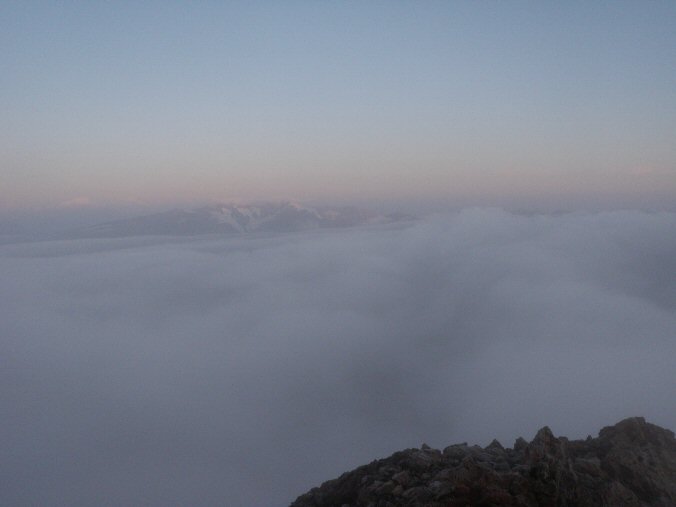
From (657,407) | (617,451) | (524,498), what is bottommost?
(657,407)

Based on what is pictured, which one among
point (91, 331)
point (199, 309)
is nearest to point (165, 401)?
point (91, 331)

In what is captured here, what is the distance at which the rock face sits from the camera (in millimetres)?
16719

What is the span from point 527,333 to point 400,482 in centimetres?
12386

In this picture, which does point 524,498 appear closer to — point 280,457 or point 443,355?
point 280,457

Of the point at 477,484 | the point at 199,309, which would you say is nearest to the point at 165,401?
the point at 199,309

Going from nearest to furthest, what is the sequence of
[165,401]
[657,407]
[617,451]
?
[617,451] → [657,407] → [165,401]

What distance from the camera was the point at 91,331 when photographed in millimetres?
151750

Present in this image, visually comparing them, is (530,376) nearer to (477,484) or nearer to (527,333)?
(527,333)

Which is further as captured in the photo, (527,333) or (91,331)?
(91,331)

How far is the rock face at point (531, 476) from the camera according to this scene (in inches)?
658

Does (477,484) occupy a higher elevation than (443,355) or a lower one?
higher

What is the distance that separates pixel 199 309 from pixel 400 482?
6953 inches

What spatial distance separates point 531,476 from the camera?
17.2 metres

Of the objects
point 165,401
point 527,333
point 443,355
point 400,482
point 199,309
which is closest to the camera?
point 400,482
